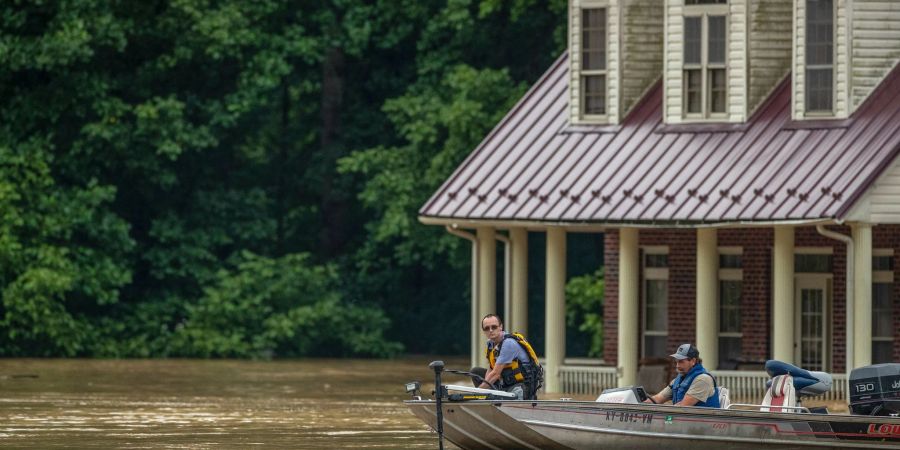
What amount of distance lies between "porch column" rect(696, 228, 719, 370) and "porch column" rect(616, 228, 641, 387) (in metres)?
1.32

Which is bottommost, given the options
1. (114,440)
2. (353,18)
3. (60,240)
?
(114,440)

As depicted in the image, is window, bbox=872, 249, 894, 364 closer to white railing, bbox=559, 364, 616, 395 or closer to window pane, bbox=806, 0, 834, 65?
window pane, bbox=806, 0, 834, 65

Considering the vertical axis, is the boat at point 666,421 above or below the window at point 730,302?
below

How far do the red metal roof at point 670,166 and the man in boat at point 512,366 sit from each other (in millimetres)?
8274

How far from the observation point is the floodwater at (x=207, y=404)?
97.9 ft

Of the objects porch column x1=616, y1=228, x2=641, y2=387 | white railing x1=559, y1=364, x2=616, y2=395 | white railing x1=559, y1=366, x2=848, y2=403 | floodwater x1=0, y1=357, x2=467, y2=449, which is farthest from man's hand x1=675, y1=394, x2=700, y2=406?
white railing x1=559, y1=364, x2=616, y2=395

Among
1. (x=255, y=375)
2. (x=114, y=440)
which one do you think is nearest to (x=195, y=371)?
(x=255, y=375)

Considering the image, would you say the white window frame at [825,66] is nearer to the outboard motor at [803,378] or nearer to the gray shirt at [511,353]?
the outboard motor at [803,378]

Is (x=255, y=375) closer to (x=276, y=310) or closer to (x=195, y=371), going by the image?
(x=195, y=371)

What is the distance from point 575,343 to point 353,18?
31.8 ft

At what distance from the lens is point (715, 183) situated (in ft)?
121

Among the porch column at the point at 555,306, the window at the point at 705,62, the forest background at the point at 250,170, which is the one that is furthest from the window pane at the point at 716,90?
the forest background at the point at 250,170

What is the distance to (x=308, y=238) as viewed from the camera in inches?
2391

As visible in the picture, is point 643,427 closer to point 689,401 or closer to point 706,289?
point 689,401
